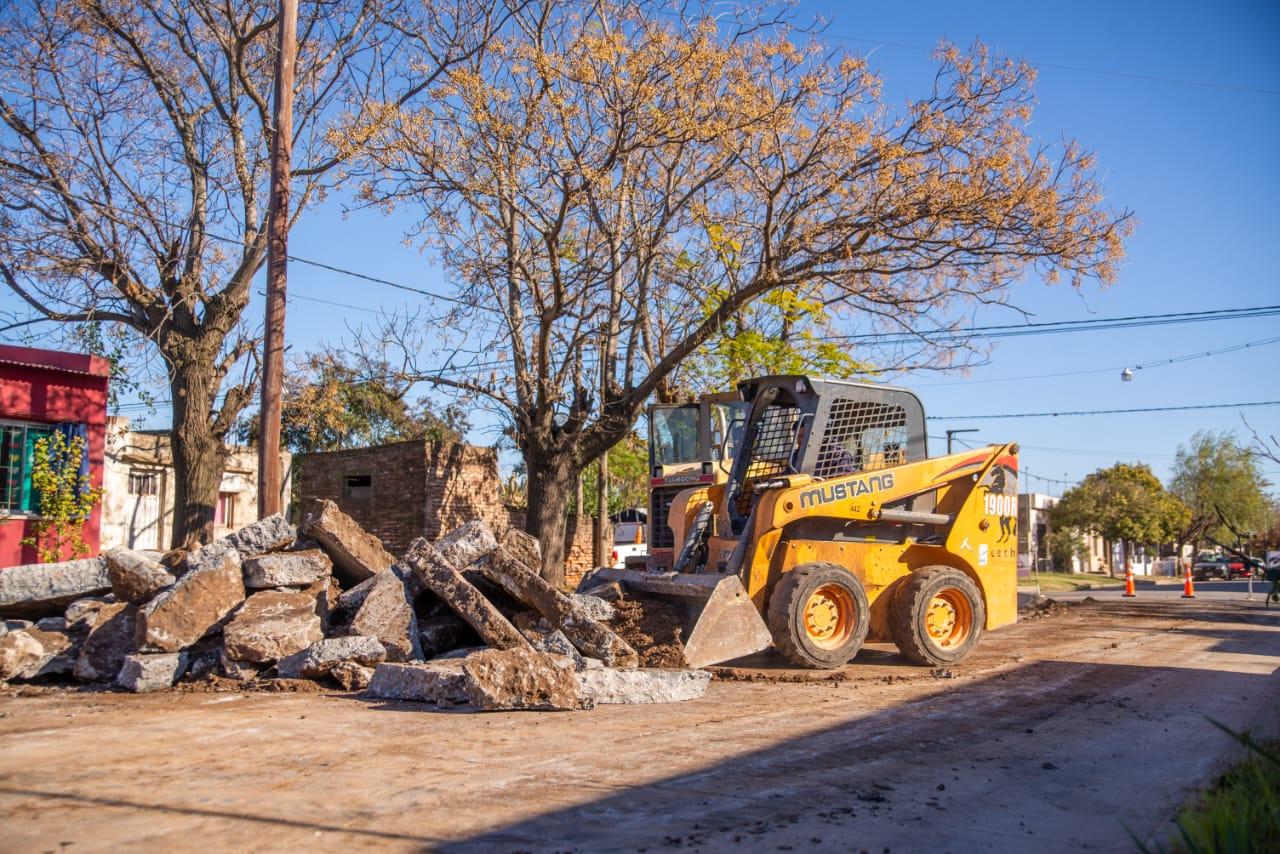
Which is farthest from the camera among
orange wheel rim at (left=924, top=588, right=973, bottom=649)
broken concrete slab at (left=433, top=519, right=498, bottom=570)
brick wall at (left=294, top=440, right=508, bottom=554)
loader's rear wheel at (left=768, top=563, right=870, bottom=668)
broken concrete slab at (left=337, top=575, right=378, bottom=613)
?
brick wall at (left=294, top=440, right=508, bottom=554)

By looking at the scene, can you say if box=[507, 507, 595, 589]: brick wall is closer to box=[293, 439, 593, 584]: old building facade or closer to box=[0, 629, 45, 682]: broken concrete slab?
box=[293, 439, 593, 584]: old building facade

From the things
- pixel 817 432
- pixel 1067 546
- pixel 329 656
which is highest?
pixel 817 432

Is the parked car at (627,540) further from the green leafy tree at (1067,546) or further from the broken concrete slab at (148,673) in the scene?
the green leafy tree at (1067,546)

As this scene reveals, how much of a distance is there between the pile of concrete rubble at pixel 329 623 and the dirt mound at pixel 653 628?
0.64ft

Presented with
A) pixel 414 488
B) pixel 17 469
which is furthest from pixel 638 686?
pixel 414 488

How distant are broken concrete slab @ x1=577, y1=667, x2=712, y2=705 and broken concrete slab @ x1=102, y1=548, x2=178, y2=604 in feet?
14.5

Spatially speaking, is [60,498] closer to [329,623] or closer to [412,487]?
[329,623]

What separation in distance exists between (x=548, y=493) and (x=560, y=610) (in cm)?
910

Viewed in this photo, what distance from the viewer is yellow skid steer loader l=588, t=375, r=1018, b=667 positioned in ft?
32.4

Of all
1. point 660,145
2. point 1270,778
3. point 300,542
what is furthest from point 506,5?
point 1270,778

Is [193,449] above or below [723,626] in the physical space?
above

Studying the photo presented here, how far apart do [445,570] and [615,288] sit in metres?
9.37

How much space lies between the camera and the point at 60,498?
49.1ft

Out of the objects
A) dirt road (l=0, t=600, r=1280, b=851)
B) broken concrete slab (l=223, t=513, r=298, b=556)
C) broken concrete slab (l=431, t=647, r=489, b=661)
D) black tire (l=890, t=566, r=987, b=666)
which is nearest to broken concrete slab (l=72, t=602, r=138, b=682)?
dirt road (l=0, t=600, r=1280, b=851)
